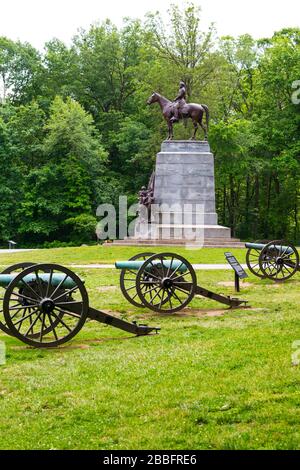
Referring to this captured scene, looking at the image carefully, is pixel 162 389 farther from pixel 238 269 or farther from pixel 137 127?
pixel 137 127

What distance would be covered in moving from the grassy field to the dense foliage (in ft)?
99.0

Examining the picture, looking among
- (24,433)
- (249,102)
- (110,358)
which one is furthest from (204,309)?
(249,102)

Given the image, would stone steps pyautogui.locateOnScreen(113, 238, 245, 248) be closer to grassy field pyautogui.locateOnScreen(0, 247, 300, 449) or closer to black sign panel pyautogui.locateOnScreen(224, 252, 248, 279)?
black sign panel pyautogui.locateOnScreen(224, 252, 248, 279)

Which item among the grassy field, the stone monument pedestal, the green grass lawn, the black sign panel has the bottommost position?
the grassy field

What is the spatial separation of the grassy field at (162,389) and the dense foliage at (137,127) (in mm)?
30177

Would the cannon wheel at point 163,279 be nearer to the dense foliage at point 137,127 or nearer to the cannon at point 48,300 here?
the cannon at point 48,300

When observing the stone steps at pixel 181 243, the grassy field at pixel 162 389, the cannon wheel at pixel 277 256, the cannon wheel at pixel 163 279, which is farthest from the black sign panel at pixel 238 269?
the stone steps at pixel 181 243

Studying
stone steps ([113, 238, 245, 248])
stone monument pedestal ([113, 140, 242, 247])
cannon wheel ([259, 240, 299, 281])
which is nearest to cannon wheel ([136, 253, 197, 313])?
cannon wheel ([259, 240, 299, 281])

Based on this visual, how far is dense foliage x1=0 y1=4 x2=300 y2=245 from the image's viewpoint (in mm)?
39281

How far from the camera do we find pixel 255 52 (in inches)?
1796

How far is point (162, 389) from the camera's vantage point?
5.86 m

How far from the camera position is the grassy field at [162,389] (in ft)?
15.6
